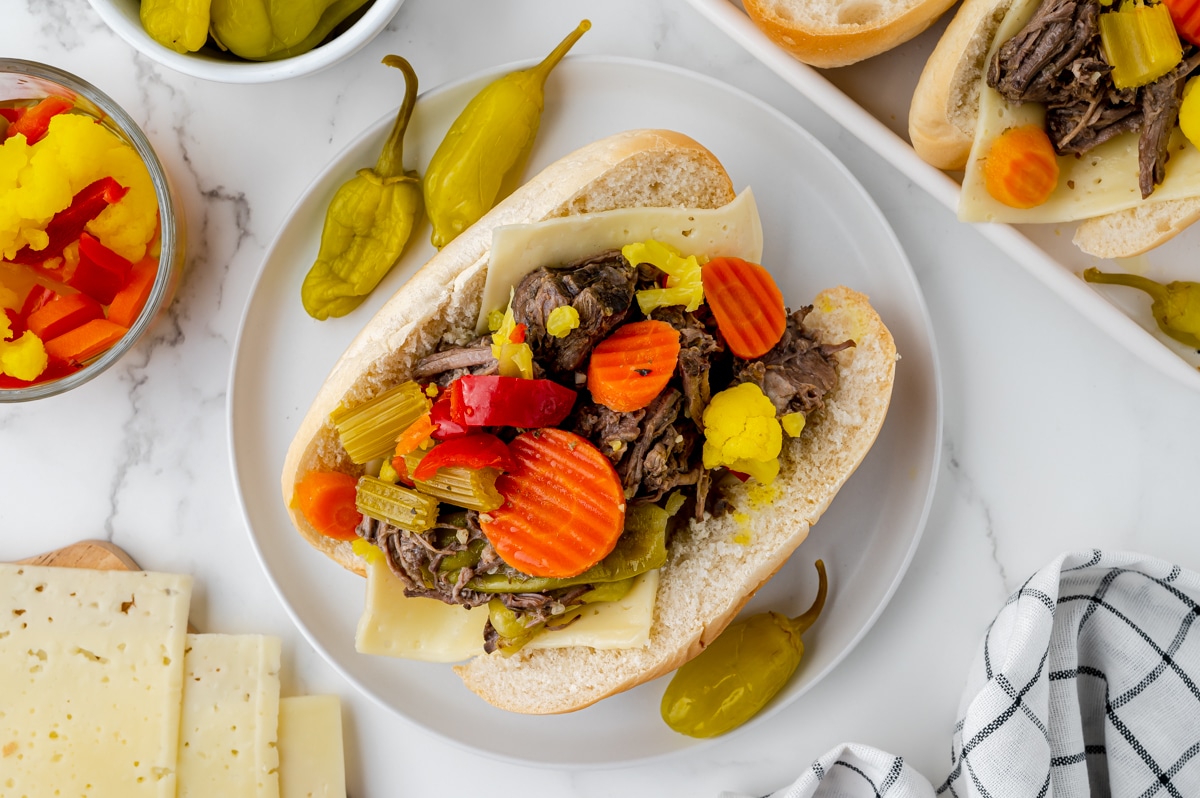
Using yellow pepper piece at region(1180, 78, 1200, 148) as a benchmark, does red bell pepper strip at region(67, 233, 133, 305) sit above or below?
below

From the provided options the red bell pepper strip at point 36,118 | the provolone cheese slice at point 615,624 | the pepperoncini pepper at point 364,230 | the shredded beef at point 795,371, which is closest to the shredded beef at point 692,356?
the shredded beef at point 795,371

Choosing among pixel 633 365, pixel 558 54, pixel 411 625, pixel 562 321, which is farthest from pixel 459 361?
pixel 558 54

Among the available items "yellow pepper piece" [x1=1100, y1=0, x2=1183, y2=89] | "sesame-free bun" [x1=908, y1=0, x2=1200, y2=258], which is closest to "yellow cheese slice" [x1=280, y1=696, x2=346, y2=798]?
"sesame-free bun" [x1=908, y1=0, x2=1200, y2=258]

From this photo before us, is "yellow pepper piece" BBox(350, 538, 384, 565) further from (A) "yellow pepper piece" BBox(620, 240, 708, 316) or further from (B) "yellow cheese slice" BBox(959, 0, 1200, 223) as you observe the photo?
(B) "yellow cheese slice" BBox(959, 0, 1200, 223)

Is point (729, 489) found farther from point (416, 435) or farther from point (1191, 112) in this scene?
point (1191, 112)

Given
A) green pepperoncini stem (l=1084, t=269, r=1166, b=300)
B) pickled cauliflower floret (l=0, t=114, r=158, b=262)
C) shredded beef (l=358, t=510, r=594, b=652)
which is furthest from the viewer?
green pepperoncini stem (l=1084, t=269, r=1166, b=300)

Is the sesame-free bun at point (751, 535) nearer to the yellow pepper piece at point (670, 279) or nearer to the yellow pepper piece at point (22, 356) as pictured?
the yellow pepper piece at point (670, 279)
